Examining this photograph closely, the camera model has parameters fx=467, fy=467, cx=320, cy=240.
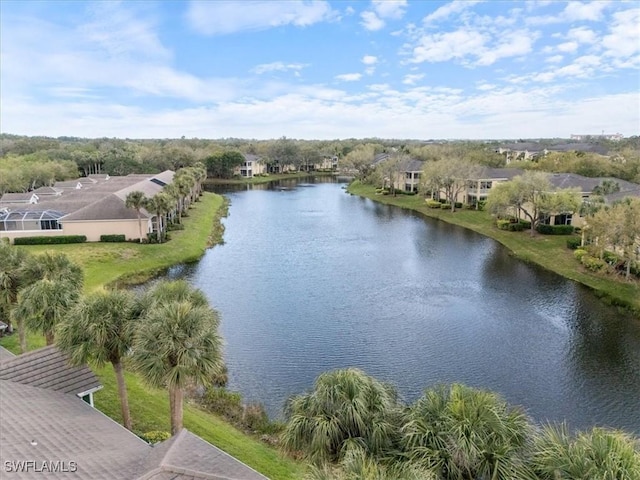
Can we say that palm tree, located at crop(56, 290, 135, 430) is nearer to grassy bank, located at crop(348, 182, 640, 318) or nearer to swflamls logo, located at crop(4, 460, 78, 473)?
swflamls logo, located at crop(4, 460, 78, 473)

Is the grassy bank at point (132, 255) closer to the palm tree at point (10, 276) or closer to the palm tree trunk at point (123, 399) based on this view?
the palm tree at point (10, 276)

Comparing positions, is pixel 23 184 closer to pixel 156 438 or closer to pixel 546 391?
pixel 156 438

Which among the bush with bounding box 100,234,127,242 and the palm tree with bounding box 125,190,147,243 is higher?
the palm tree with bounding box 125,190,147,243

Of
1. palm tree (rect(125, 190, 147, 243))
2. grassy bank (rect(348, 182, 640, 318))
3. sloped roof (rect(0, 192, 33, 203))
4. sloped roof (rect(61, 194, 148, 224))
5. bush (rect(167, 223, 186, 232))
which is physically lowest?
grassy bank (rect(348, 182, 640, 318))

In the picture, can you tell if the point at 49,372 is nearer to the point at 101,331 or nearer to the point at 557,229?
the point at 101,331

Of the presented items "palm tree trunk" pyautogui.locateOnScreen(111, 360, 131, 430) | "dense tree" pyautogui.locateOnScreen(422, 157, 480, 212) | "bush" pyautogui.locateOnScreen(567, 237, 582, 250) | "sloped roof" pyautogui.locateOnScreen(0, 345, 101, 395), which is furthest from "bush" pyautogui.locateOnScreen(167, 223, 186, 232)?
"bush" pyautogui.locateOnScreen(567, 237, 582, 250)

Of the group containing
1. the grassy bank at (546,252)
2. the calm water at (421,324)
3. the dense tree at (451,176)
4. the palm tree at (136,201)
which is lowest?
the calm water at (421,324)

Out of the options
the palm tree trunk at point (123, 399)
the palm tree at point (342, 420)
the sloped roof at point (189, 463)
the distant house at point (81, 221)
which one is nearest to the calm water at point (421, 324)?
the palm tree trunk at point (123, 399)
